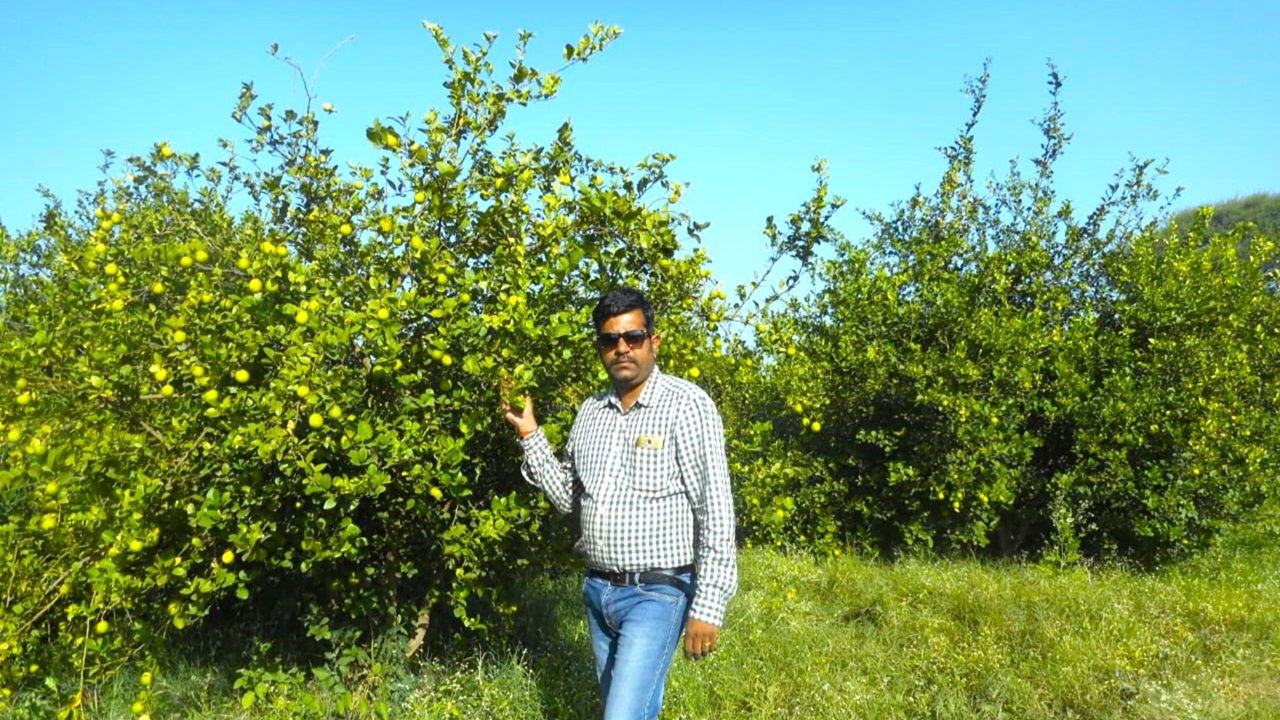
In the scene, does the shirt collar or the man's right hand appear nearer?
the shirt collar

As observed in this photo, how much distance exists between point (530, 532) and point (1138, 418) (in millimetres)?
5201

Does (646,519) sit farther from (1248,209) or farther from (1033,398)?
(1248,209)

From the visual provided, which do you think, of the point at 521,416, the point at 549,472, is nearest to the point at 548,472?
the point at 549,472

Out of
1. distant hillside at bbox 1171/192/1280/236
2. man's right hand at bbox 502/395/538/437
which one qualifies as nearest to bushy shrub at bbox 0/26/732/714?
man's right hand at bbox 502/395/538/437

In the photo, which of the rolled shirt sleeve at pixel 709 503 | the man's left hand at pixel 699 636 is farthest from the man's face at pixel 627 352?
the man's left hand at pixel 699 636

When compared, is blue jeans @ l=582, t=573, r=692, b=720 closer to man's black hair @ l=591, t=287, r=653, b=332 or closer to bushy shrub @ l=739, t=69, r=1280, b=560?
man's black hair @ l=591, t=287, r=653, b=332

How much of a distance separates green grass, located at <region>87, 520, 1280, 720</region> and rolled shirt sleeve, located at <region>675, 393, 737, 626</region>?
1.70 metres

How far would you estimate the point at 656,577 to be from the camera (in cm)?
286

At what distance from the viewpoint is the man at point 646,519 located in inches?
110

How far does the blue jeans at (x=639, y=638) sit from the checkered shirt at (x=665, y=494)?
0.28 feet

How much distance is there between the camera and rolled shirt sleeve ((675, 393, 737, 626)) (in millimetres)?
2740

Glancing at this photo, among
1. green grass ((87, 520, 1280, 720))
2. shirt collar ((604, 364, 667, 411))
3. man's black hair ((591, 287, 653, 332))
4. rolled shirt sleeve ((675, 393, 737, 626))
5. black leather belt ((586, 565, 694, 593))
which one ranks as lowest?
green grass ((87, 520, 1280, 720))

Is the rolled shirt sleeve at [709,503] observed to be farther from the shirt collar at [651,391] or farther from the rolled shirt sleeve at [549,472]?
the rolled shirt sleeve at [549,472]

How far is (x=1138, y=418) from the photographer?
6926 mm
